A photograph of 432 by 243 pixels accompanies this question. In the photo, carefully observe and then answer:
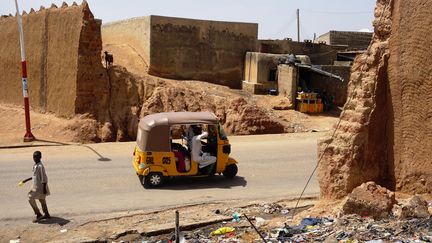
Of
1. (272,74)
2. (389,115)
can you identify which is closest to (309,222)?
(389,115)

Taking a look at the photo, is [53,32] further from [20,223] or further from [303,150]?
[20,223]

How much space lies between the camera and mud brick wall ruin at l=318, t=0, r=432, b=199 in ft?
23.8

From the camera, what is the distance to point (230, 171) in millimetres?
11906

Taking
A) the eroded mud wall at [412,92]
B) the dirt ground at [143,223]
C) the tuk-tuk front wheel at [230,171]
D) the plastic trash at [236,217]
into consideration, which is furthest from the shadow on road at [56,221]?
the eroded mud wall at [412,92]

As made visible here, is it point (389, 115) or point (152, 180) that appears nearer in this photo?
point (389, 115)

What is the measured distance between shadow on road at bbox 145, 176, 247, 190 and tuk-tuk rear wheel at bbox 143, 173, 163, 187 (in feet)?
0.46

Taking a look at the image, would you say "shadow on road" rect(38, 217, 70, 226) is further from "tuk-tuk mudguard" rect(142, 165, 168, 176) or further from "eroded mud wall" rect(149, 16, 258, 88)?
"eroded mud wall" rect(149, 16, 258, 88)

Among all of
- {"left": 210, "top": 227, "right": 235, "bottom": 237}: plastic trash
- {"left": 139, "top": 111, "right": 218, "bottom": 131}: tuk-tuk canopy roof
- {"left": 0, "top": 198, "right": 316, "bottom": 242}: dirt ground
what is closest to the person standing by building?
{"left": 0, "top": 198, "right": 316, "bottom": 242}: dirt ground

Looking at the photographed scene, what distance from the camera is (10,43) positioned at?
72.2ft

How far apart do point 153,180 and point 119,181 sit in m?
1.03

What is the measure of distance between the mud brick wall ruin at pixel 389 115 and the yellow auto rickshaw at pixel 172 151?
11.8 feet

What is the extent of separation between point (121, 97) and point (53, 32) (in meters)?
3.88

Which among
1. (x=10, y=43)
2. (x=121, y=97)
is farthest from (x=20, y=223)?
(x=10, y=43)

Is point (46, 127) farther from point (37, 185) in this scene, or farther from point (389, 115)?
point (389, 115)
